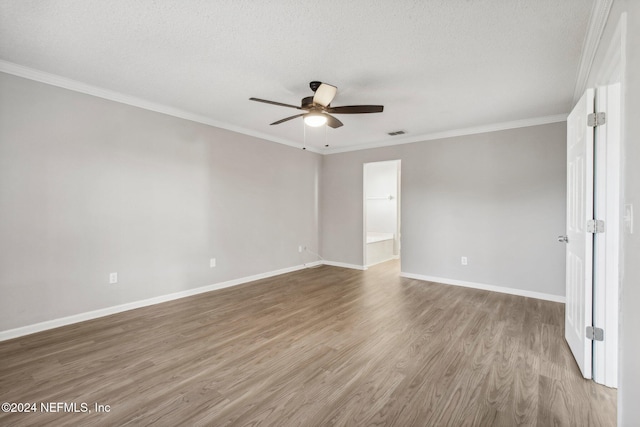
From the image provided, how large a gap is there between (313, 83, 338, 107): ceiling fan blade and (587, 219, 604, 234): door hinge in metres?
2.16

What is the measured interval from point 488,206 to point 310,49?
3.52 m

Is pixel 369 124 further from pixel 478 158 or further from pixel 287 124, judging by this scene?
pixel 478 158

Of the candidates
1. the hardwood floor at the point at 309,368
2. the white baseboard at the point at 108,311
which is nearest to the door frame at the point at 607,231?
the hardwood floor at the point at 309,368

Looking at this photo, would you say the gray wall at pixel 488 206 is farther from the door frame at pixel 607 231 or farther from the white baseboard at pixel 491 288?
the door frame at pixel 607 231

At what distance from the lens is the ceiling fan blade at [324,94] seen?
8.29ft

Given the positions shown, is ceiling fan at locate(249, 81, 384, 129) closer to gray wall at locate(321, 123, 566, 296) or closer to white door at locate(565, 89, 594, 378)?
white door at locate(565, 89, 594, 378)

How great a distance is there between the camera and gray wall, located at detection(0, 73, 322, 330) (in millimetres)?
2709

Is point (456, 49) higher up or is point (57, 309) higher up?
point (456, 49)

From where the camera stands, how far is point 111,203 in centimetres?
327

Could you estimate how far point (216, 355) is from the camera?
7.81 ft

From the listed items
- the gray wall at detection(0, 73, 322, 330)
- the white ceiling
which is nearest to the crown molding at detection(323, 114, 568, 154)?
the white ceiling

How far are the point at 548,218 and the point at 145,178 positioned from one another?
17.3 ft

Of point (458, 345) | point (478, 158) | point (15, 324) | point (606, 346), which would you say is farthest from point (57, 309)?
point (478, 158)

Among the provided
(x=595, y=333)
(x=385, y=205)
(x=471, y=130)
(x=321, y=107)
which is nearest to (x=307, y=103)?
(x=321, y=107)
